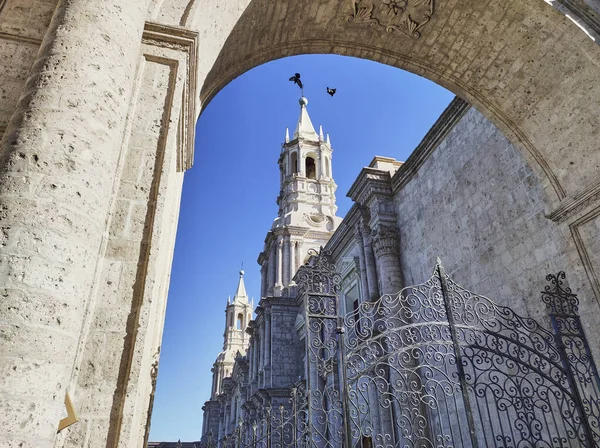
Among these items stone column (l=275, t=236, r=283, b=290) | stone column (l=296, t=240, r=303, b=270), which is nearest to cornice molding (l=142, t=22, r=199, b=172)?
stone column (l=275, t=236, r=283, b=290)

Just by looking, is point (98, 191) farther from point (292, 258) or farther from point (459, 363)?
point (292, 258)

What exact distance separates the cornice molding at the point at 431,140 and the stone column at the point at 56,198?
746 cm

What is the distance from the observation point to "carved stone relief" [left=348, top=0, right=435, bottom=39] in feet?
15.7

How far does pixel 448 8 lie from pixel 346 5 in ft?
3.89

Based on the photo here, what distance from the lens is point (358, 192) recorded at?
472 inches

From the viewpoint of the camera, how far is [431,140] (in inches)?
379

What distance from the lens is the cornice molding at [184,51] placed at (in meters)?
2.97

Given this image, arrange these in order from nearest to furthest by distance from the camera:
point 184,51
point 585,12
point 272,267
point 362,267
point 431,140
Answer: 1. point 184,51
2. point 585,12
3. point 431,140
4. point 362,267
5. point 272,267

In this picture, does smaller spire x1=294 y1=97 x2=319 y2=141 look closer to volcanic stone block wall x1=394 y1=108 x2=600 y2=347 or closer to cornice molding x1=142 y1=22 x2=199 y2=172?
volcanic stone block wall x1=394 y1=108 x2=600 y2=347

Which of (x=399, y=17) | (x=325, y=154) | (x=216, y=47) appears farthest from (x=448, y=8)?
(x=325, y=154)

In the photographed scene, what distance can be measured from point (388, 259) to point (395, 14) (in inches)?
265

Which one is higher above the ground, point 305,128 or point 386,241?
point 305,128

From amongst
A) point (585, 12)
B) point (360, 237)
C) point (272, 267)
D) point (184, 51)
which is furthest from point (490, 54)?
point (272, 267)

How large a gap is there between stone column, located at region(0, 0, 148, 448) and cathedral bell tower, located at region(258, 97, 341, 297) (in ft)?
61.6
